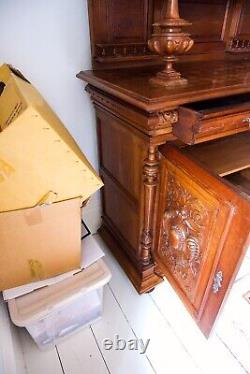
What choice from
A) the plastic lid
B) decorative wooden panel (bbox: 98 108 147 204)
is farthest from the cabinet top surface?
the plastic lid

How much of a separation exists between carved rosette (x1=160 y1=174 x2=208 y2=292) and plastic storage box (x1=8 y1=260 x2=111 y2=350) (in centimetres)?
25

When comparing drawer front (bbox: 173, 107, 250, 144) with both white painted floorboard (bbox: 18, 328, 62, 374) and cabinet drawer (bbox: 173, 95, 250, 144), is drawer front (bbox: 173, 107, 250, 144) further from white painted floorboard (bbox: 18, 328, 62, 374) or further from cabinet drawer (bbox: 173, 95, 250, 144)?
white painted floorboard (bbox: 18, 328, 62, 374)

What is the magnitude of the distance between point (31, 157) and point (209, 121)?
464mm

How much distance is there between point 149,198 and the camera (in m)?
0.92

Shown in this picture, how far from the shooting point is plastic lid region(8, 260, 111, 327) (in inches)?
32.0

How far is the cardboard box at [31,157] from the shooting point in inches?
23.5

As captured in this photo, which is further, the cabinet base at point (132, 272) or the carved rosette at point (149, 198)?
the cabinet base at point (132, 272)

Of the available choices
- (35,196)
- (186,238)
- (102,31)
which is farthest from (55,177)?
(102,31)

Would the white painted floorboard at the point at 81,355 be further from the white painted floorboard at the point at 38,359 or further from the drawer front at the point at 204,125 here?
the drawer front at the point at 204,125

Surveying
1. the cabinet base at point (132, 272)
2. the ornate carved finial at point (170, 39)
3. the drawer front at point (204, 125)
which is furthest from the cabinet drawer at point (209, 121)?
the cabinet base at point (132, 272)

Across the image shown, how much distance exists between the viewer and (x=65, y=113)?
3.61 ft

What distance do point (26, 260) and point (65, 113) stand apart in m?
0.61

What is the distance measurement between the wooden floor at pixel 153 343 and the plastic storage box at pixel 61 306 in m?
0.05

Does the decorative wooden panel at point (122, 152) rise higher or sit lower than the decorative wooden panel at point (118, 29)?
lower
